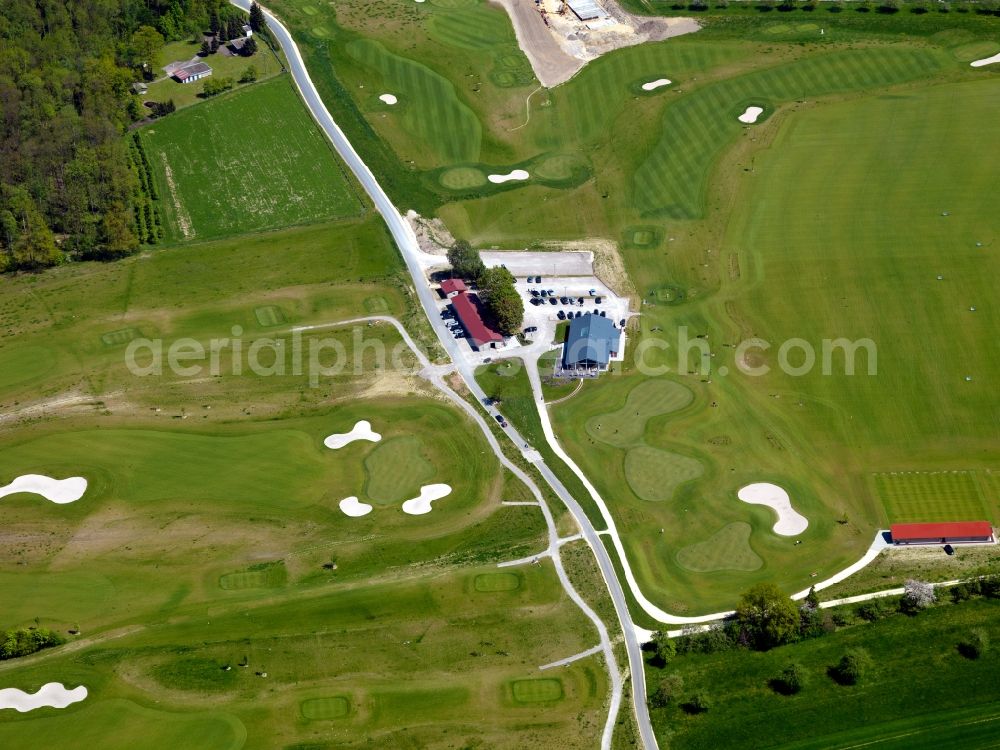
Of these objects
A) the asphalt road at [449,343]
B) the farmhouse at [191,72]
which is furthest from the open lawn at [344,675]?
the farmhouse at [191,72]

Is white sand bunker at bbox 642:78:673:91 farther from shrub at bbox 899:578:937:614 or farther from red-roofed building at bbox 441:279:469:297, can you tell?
shrub at bbox 899:578:937:614

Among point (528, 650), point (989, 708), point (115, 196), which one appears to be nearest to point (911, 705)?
point (989, 708)

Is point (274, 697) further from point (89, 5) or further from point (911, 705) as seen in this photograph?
point (89, 5)

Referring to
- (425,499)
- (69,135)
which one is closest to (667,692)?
(425,499)

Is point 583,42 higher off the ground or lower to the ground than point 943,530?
higher

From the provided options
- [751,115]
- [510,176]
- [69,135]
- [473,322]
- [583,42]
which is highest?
[583,42]

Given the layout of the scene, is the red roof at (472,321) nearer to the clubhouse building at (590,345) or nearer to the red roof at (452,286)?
the red roof at (452,286)

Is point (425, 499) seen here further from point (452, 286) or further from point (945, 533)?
point (945, 533)
